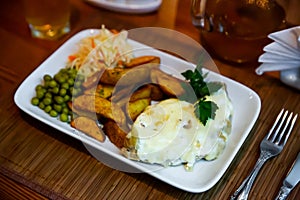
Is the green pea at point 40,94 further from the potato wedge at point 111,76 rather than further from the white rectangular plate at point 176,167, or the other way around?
the potato wedge at point 111,76

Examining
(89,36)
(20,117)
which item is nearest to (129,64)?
(89,36)

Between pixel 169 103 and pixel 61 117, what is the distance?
25 cm

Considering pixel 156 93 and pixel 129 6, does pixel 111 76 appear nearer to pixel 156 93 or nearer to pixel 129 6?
pixel 156 93

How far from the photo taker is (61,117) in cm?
106

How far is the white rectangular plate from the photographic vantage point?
0.95 m

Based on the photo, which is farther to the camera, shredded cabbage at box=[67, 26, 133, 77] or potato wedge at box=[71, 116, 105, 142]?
shredded cabbage at box=[67, 26, 133, 77]

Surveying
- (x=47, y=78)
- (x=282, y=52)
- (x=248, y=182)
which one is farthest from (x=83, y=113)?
(x=282, y=52)

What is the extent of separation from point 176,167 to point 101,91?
0.25 meters

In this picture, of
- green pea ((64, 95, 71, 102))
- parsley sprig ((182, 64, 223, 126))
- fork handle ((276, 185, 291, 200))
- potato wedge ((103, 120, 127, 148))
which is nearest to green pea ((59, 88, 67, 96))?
green pea ((64, 95, 71, 102))

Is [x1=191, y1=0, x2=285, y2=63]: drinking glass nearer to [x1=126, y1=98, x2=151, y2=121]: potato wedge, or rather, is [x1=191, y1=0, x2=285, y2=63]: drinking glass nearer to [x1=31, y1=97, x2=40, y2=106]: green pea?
[x1=126, y1=98, x2=151, y2=121]: potato wedge

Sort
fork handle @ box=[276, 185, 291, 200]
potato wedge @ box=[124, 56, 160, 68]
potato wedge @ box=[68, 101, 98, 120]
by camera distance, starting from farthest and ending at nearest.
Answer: potato wedge @ box=[124, 56, 160, 68] < potato wedge @ box=[68, 101, 98, 120] < fork handle @ box=[276, 185, 291, 200]

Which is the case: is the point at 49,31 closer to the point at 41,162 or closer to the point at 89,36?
the point at 89,36

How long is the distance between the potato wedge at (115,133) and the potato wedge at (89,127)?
1cm

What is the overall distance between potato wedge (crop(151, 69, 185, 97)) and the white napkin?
236mm
